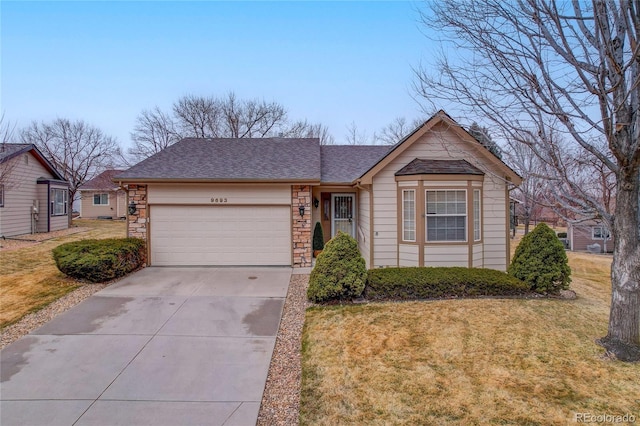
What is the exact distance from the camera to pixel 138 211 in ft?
31.7

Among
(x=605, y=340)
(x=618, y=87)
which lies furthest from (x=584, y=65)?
(x=605, y=340)

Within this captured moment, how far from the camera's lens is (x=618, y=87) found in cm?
366

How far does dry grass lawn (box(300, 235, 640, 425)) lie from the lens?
10.7 ft

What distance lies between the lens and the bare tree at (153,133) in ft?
93.3

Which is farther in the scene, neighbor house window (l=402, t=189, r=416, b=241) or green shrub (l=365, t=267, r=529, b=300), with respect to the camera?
neighbor house window (l=402, t=189, r=416, b=241)

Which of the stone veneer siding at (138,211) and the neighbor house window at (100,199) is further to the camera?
the neighbor house window at (100,199)

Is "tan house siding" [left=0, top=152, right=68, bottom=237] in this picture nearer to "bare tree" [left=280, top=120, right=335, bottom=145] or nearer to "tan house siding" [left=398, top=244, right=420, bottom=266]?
"tan house siding" [left=398, top=244, right=420, bottom=266]

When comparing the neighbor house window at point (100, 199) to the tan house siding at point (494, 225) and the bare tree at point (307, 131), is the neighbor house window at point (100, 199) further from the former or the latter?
the tan house siding at point (494, 225)

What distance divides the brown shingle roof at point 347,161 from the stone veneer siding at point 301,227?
87 centimetres

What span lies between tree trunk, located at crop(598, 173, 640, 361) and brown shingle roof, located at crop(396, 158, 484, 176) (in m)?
4.00

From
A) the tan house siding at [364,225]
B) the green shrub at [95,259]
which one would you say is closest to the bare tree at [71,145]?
the green shrub at [95,259]

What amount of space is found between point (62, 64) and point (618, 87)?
15085 millimetres

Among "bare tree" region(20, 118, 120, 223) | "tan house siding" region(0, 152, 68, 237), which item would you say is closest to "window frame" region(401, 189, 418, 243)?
"tan house siding" region(0, 152, 68, 237)

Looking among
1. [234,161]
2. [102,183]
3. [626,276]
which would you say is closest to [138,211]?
[234,161]
